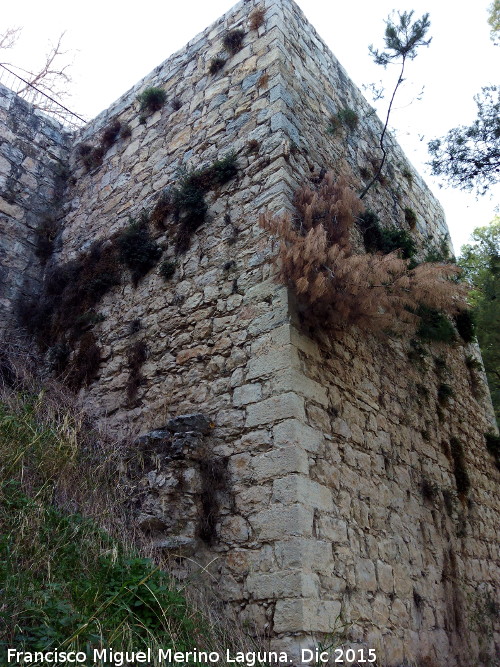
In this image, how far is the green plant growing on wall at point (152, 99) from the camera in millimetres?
7520

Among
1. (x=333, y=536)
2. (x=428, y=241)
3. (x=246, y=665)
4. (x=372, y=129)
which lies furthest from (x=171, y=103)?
(x=246, y=665)

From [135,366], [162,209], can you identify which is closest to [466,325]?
[162,209]

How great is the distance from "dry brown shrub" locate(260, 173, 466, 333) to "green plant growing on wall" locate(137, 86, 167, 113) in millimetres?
3231

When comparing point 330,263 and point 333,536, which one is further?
point 330,263

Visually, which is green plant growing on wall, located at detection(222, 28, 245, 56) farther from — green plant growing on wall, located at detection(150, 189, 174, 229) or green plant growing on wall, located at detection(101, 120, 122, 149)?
green plant growing on wall, located at detection(101, 120, 122, 149)

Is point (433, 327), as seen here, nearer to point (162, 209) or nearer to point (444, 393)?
point (444, 393)

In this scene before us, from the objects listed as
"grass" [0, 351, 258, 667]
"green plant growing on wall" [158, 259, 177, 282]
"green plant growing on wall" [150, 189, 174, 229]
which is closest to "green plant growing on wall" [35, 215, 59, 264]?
"green plant growing on wall" [150, 189, 174, 229]

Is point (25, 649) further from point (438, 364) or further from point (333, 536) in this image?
point (438, 364)

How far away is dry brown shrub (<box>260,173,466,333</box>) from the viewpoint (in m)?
4.78

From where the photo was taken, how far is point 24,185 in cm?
845

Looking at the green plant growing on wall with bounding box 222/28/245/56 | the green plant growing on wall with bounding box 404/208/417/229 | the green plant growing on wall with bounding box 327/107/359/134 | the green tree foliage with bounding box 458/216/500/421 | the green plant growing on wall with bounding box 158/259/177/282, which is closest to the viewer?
the green plant growing on wall with bounding box 158/259/177/282

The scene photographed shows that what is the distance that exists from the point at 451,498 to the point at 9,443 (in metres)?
4.49

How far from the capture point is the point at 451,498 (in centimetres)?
641

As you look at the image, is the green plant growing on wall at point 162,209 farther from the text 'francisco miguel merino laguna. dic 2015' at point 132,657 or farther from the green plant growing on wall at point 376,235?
the text 'francisco miguel merino laguna. dic 2015' at point 132,657
